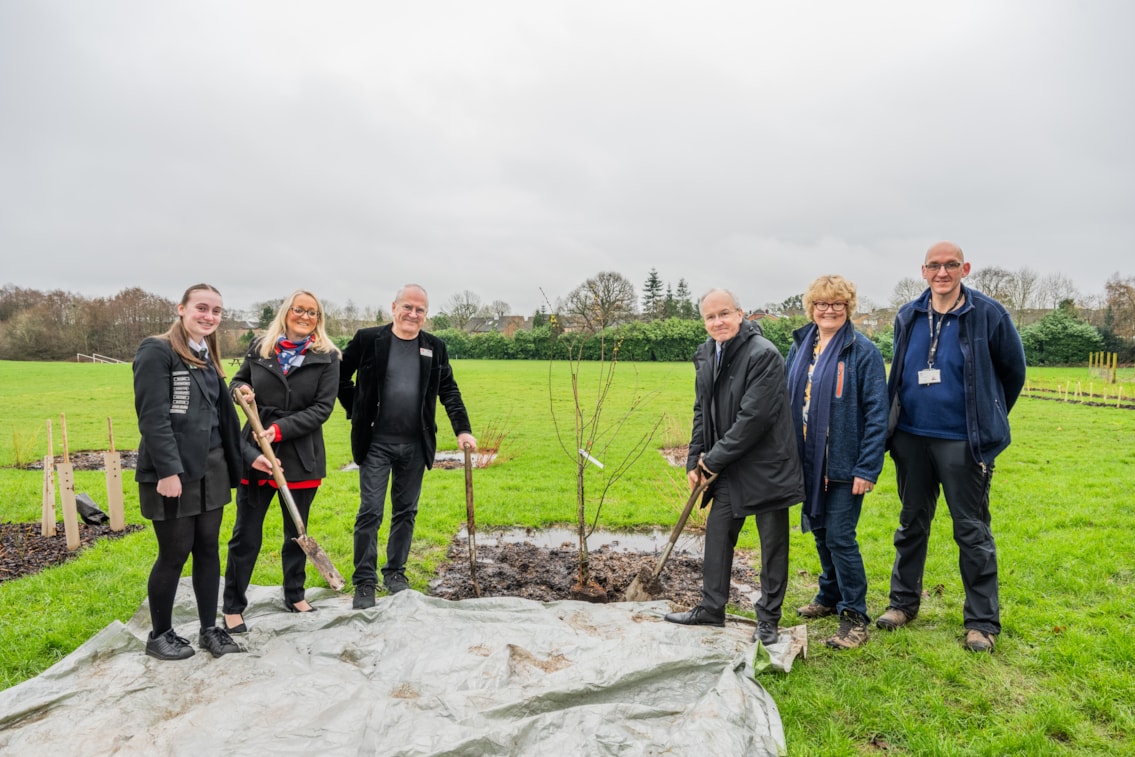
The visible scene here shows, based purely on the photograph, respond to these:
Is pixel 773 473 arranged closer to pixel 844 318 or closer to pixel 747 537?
pixel 844 318

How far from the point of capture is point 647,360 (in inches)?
1549

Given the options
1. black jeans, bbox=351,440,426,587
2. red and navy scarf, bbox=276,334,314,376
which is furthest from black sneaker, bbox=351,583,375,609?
red and navy scarf, bbox=276,334,314,376

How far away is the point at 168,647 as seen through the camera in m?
3.21

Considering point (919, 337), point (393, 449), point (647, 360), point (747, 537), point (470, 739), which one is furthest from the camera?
point (647, 360)

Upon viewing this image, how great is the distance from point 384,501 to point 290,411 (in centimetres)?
89

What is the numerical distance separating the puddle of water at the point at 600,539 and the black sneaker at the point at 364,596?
2.02 meters

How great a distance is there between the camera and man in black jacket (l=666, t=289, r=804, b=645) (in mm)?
3549

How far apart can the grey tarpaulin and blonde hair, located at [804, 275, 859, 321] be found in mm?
2065

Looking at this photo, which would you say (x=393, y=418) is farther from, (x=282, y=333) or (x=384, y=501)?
(x=282, y=333)

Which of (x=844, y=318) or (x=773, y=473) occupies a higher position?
(x=844, y=318)

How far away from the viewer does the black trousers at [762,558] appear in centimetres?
364

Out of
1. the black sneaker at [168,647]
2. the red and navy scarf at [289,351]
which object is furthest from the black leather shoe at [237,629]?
the red and navy scarf at [289,351]

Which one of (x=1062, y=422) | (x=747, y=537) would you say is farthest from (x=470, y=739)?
(x=1062, y=422)

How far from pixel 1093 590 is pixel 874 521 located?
2.22m
